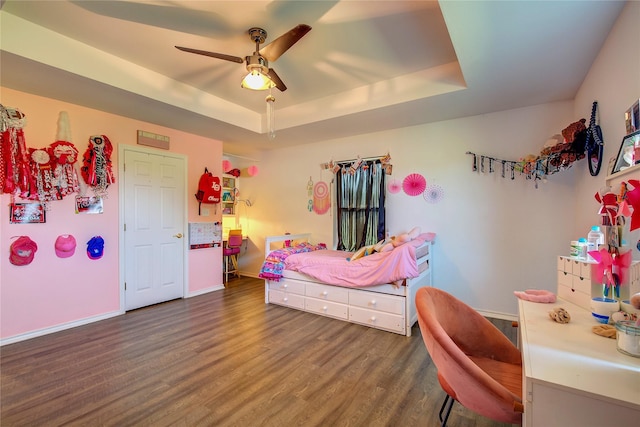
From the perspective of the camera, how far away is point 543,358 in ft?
3.34

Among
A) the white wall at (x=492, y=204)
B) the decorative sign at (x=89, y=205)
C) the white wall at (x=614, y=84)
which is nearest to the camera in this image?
the white wall at (x=614, y=84)

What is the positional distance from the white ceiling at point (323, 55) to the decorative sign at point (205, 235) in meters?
1.57

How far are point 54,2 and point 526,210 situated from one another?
469 centimetres

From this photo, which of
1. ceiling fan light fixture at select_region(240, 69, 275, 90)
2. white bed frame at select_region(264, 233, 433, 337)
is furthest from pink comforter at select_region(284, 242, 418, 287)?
ceiling fan light fixture at select_region(240, 69, 275, 90)

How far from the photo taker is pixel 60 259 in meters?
3.11

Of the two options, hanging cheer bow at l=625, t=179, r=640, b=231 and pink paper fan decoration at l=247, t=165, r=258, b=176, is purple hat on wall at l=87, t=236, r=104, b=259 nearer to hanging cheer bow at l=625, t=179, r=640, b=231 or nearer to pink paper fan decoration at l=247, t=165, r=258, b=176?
pink paper fan decoration at l=247, t=165, r=258, b=176

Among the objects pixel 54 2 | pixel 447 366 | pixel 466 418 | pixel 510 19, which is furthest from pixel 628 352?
pixel 54 2

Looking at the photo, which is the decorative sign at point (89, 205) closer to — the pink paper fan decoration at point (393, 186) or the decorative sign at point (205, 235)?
the decorative sign at point (205, 235)

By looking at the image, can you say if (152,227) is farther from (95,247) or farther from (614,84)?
(614,84)

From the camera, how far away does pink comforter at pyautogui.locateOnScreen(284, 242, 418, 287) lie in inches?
114

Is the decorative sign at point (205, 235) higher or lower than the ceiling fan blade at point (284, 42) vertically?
lower

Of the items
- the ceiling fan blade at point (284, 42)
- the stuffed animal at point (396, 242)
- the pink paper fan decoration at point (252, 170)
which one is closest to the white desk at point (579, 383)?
the stuffed animal at point (396, 242)

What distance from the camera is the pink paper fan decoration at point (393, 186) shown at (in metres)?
4.04

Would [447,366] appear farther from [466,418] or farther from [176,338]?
[176,338]
